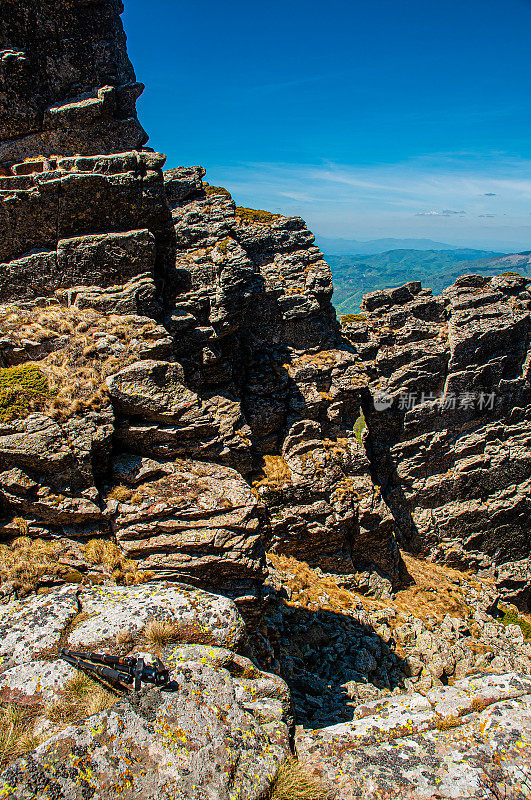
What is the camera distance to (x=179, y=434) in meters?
19.3

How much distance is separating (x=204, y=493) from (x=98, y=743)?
10.1 meters

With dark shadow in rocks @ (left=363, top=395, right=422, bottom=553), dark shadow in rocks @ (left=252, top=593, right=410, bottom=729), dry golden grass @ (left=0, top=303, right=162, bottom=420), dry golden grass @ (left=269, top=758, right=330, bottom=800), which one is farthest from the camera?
dark shadow in rocks @ (left=363, top=395, right=422, bottom=553)

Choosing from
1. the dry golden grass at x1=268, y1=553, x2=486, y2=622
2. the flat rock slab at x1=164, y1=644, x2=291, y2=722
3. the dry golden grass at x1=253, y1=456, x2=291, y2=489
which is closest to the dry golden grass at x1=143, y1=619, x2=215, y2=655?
the flat rock slab at x1=164, y1=644, x2=291, y2=722

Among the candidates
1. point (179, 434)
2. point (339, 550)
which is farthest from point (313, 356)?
point (179, 434)

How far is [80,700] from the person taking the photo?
33.5 feet

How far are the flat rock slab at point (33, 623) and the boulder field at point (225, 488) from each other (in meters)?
0.07

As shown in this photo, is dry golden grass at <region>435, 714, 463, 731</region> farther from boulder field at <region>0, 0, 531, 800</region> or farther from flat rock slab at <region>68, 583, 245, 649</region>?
flat rock slab at <region>68, 583, 245, 649</region>

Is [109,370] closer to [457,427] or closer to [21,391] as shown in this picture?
[21,391]

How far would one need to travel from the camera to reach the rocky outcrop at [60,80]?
22234 mm

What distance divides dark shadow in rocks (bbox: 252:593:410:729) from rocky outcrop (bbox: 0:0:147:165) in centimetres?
2868

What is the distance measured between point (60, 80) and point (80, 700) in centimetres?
2921

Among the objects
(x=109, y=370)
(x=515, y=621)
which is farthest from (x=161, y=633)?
(x=515, y=621)

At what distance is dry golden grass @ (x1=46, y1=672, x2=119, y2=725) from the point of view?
9.87 metres

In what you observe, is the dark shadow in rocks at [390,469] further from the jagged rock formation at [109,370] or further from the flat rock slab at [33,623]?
the flat rock slab at [33,623]
